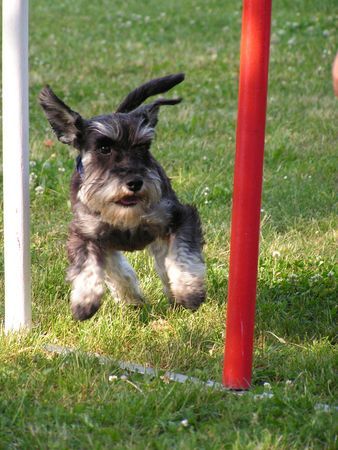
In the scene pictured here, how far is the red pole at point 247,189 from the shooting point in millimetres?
4273

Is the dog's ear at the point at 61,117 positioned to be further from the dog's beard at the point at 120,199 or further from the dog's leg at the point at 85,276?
the dog's leg at the point at 85,276

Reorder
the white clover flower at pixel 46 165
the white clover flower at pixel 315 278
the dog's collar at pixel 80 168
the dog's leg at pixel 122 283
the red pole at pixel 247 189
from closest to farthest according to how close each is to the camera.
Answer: the red pole at pixel 247 189 < the dog's collar at pixel 80 168 < the dog's leg at pixel 122 283 < the white clover flower at pixel 315 278 < the white clover flower at pixel 46 165

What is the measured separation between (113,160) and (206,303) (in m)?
1.13

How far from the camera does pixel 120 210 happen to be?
5.00m

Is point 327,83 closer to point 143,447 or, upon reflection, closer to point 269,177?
point 269,177

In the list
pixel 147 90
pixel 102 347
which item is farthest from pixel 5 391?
pixel 147 90

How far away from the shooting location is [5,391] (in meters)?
4.42

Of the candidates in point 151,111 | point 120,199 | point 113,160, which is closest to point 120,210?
point 120,199

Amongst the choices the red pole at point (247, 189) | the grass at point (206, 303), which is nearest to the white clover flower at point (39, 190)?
the grass at point (206, 303)

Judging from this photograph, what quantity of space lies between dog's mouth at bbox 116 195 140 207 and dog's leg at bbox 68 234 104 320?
41 centimetres

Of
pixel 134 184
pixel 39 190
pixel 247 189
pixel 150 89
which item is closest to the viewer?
pixel 247 189

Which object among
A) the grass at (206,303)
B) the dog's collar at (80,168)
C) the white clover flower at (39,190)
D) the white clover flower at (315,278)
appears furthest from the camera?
the white clover flower at (39,190)

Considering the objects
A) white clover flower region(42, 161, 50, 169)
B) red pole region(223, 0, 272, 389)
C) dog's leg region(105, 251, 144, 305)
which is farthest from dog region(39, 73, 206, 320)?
white clover flower region(42, 161, 50, 169)

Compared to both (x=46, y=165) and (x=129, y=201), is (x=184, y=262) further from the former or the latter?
(x=46, y=165)
